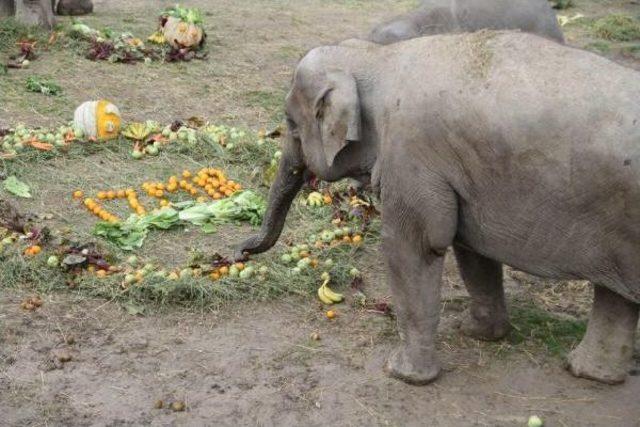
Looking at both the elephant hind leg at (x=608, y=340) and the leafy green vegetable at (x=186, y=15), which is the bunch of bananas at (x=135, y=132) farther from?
the elephant hind leg at (x=608, y=340)

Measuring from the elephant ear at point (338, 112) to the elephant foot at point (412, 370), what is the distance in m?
1.22

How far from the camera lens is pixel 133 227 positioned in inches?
302

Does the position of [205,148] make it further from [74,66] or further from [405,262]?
[405,262]

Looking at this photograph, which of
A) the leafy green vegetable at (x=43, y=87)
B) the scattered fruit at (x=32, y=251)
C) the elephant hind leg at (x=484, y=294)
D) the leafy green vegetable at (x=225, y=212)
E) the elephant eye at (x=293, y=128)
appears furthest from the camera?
the leafy green vegetable at (x=43, y=87)

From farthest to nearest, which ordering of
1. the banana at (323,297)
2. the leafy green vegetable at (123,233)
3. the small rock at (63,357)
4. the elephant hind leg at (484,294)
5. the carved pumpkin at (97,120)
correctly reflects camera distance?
the carved pumpkin at (97,120), the leafy green vegetable at (123,233), the banana at (323,297), the elephant hind leg at (484,294), the small rock at (63,357)

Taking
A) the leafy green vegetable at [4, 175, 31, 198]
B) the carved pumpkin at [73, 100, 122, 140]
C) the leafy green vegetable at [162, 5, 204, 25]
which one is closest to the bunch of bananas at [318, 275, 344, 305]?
the leafy green vegetable at [4, 175, 31, 198]

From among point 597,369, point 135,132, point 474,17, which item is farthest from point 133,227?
point 597,369

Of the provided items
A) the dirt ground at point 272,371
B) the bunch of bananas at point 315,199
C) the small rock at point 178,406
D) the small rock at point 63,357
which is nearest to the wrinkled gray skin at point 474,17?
the bunch of bananas at point 315,199

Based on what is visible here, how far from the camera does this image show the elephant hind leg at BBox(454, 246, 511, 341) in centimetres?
625

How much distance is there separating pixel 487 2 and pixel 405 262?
3.61m

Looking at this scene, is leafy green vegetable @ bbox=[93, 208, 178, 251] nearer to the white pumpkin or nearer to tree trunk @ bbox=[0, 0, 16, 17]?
the white pumpkin

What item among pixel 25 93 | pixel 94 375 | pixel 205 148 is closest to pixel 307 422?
pixel 94 375

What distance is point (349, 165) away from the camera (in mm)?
5820

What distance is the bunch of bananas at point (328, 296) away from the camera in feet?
22.4
